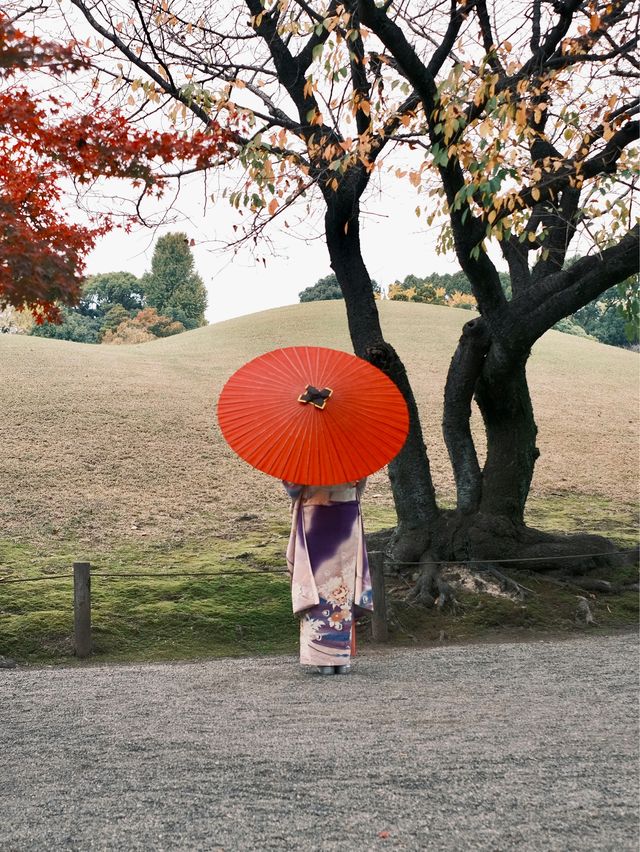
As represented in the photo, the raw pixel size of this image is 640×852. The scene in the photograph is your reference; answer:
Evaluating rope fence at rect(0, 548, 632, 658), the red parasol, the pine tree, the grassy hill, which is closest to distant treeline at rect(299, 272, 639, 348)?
the pine tree

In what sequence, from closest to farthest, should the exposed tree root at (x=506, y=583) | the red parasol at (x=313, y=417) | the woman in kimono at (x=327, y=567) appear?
the red parasol at (x=313, y=417), the woman in kimono at (x=327, y=567), the exposed tree root at (x=506, y=583)

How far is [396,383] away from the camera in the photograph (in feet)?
35.0

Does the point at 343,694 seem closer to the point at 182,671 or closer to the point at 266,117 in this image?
the point at 182,671

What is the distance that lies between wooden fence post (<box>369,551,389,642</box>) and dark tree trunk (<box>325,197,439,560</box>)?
157 centimetres

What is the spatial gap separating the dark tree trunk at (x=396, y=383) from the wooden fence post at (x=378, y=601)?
157 centimetres

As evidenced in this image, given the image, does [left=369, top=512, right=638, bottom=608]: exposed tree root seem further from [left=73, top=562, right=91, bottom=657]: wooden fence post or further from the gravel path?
[left=73, top=562, right=91, bottom=657]: wooden fence post

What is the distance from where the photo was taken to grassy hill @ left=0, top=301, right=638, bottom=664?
1377 centimetres

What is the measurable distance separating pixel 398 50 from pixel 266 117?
2319 millimetres

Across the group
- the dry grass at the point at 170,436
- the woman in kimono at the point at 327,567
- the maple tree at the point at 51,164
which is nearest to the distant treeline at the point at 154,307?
the dry grass at the point at 170,436

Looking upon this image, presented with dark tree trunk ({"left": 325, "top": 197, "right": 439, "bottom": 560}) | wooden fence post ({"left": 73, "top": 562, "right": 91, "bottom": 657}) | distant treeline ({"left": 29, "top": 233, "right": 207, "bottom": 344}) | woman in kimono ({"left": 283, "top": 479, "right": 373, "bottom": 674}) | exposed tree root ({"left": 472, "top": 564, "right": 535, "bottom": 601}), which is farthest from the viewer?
distant treeline ({"left": 29, "top": 233, "right": 207, "bottom": 344})

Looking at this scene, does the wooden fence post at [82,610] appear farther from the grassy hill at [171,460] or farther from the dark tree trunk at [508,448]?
the dark tree trunk at [508,448]

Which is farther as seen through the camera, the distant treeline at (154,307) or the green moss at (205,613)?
the distant treeline at (154,307)

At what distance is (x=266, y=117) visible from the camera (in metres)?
10.3

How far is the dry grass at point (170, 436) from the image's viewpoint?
49.9 ft
